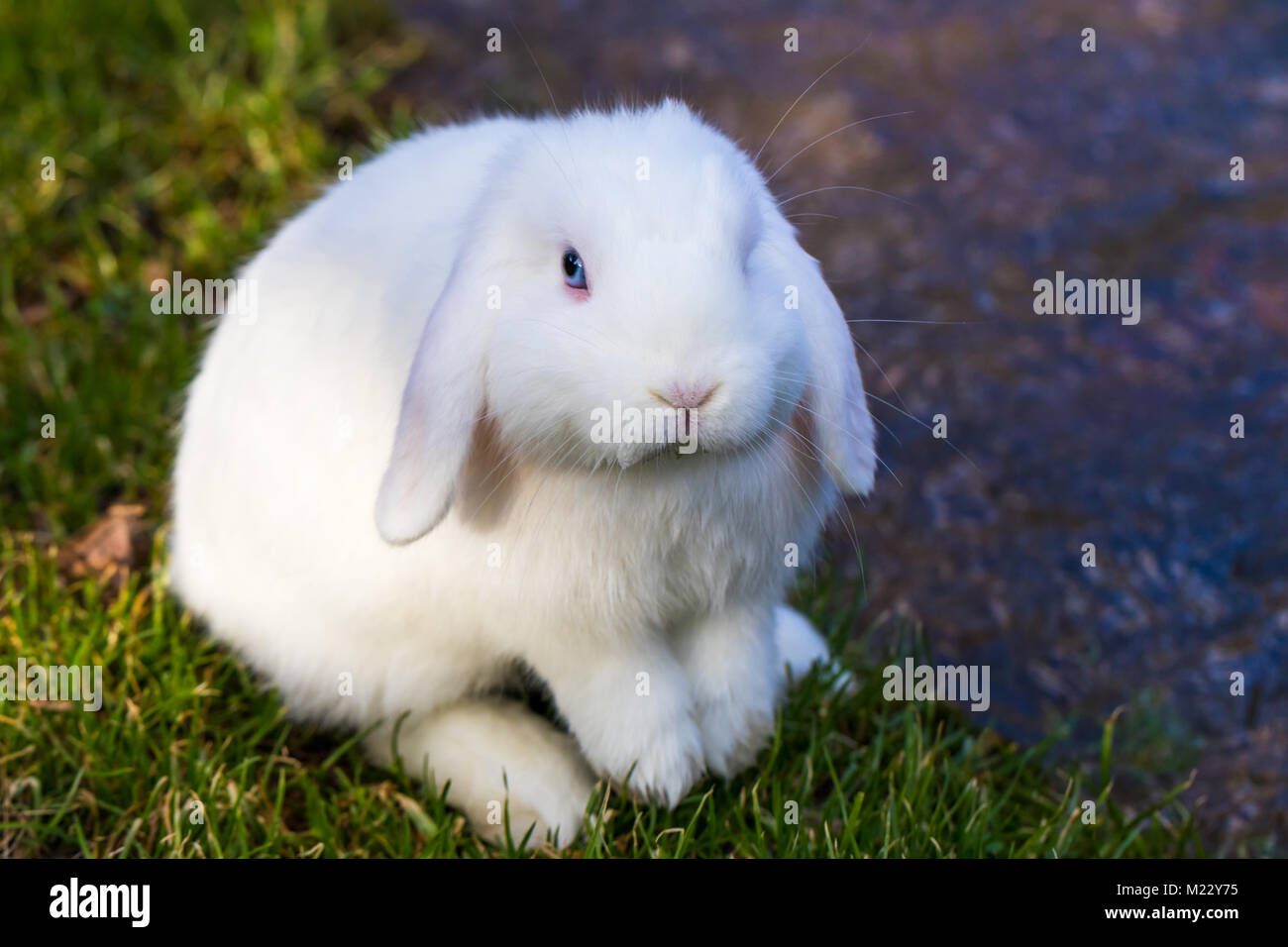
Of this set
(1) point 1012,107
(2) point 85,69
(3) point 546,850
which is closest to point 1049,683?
(3) point 546,850

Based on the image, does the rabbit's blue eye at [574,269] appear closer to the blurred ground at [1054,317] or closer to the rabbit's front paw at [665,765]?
the rabbit's front paw at [665,765]

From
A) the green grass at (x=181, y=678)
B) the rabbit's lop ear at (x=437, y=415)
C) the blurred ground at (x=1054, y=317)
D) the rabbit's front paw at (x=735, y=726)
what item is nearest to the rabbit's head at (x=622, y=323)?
the rabbit's lop ear at (x=437, y=415)

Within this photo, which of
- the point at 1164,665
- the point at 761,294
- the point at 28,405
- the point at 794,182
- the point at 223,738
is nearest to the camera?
the point at 761,294

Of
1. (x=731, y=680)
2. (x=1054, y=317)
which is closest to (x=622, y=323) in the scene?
(x=731, y=680)

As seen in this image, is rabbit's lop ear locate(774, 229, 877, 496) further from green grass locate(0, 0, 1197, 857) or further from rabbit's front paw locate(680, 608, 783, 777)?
green grass locate(0, 0, 1197, 857)

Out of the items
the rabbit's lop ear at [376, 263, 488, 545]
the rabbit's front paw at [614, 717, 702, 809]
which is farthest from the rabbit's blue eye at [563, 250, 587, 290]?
→ the rabbit's front paw at [614, 717, 702, 809]

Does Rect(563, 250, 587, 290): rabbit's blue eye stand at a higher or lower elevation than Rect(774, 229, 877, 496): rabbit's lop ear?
higher

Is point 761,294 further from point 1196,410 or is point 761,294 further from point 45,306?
point 45,306
